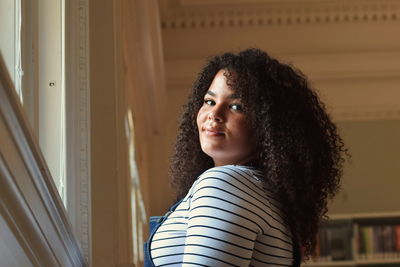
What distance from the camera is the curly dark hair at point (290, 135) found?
1.65 metres

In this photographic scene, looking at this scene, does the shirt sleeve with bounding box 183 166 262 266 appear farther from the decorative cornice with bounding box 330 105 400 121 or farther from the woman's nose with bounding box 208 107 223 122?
the decorative cornice with bounding box 330 105 400 121

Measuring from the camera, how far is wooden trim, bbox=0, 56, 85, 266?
3.51 ft

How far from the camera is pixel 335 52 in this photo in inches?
272

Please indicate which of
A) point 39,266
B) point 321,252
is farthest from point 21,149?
point 321,252

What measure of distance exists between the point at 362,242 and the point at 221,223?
5.55 m

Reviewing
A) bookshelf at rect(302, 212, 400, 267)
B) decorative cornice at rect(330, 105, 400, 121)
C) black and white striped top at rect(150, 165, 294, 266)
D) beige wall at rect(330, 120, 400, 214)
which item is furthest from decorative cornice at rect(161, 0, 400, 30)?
black and white striped top at rect(150, 165, 294, 266)

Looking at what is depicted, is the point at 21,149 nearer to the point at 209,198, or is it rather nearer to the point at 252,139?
the point at 209,198

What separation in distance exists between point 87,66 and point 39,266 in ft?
2.46

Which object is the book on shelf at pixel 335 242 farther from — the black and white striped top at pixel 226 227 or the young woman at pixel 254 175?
the black and white striped top at pixel 226 227

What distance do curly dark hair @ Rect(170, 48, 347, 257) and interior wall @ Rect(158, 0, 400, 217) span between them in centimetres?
497

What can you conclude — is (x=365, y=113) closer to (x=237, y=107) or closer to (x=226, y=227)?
(x=237, y=107)

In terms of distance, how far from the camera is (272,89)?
1.75 m

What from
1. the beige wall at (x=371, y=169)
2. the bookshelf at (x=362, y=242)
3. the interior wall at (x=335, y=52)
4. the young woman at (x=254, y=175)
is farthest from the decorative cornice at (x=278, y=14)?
the young woman at (x=254, y=175)

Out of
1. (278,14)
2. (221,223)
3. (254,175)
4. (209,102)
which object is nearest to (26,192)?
(221,223)
